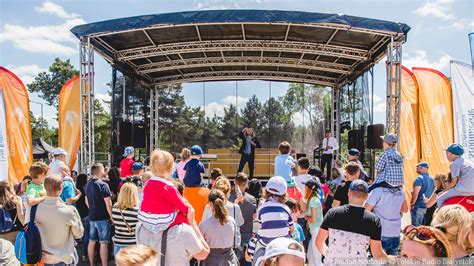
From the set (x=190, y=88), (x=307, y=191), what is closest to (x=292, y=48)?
(x=190, y=88)

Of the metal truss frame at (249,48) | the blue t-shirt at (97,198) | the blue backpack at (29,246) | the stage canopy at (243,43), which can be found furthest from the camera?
the metal truss frame at (249,48)

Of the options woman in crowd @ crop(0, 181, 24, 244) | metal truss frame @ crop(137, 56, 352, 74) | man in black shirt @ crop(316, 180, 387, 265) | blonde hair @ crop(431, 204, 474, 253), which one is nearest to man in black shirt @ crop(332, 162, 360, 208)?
man in black shirt @ crop(316, 180, 387, 265)

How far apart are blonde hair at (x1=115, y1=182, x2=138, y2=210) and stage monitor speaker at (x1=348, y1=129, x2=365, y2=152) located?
844cm

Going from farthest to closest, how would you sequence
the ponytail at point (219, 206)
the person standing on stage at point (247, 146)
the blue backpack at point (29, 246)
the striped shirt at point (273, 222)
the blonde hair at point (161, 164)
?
the person standing on stage at point (247, 146) → the ponytail at point (219, 206) → the blue backpack at point (29, 246) → the striped shirt at point (273, 222) → the blonde hair at point (161, 164)

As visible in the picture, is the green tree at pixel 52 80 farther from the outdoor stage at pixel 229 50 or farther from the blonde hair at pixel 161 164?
the blonde hair at pixel 161 164

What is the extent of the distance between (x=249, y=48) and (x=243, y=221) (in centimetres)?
657

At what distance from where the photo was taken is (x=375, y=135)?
9.00 meters

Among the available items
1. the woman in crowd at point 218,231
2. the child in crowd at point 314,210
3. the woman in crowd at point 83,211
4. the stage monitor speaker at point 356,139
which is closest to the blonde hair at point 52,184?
the woman in crowd at point 218,231

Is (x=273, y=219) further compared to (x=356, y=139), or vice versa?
(x=356, y=139)

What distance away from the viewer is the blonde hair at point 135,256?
5.42ft

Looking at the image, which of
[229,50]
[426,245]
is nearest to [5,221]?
[426,245]

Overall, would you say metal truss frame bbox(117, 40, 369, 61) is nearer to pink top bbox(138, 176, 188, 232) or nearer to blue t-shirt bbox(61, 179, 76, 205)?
blue t-shirt bbox(61, 179, 76, 205)

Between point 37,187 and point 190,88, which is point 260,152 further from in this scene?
point 37,187

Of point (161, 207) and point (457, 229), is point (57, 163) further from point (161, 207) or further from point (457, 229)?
point (457, 229)
